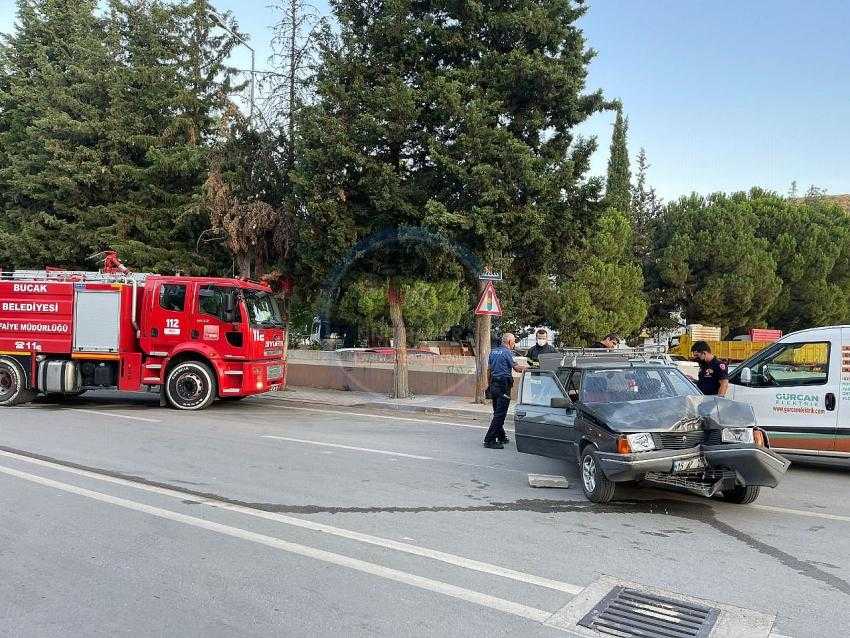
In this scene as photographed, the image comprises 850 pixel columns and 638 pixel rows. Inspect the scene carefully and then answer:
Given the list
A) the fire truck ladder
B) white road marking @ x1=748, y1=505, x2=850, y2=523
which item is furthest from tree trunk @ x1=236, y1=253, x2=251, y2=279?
white road marking @ x1=748, y1=505, x2=850, y2=523

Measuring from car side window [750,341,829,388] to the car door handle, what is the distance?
7.3 inches

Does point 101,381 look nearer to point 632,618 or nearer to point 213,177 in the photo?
point 213,177

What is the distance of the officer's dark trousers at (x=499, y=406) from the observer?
10.9 meters

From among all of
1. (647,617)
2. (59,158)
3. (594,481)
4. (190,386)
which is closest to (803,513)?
(594,481)

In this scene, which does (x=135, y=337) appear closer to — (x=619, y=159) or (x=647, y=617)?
(x=647, y=617)

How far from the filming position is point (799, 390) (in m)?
9.38

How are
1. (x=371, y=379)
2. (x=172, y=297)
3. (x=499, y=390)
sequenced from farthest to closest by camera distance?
(x=371, y=379) < (x=172, y=297) < (x=499, y=390)

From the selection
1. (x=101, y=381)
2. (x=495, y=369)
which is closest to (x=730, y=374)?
(x=495, y=369)

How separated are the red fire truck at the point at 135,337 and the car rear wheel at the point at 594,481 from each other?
361 inches

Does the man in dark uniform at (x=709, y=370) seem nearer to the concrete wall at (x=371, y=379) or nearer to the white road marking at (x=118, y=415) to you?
the concrete wall at (x=371, y=379)

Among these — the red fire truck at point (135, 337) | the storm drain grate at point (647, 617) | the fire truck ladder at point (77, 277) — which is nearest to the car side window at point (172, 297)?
the red fire truck at point (135, 337)

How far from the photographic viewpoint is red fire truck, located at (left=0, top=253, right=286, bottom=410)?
589 inches

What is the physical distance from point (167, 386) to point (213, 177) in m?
6.18

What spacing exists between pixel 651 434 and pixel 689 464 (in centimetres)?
44
